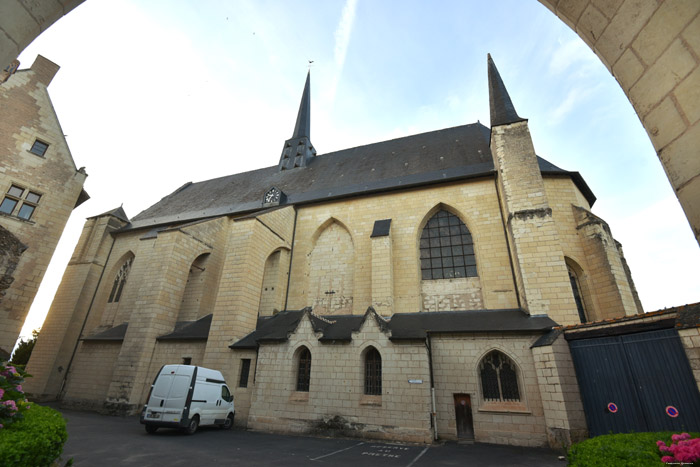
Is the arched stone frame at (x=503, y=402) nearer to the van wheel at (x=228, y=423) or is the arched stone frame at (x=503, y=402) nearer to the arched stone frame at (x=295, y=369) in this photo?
the arched stone frame at (x=295, y=369)

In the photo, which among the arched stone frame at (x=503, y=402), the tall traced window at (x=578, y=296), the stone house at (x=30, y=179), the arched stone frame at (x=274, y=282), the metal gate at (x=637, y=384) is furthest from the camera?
the arched stone frame at (x=274, y=282)

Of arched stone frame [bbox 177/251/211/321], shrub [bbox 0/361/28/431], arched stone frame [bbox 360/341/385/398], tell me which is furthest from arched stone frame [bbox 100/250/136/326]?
shrub [bbox 0/361/28/431]

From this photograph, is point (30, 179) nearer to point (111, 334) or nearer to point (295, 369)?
point (111, 334)

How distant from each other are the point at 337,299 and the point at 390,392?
435cm

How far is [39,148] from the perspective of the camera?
12000 mm

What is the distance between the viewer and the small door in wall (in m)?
7.87

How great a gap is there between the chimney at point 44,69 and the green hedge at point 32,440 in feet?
49.5

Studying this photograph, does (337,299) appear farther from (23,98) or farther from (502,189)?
(23,98)

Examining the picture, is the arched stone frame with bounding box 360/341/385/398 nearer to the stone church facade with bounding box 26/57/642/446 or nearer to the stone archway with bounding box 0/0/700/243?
the stone church facade with bounding box 26/57/642/446

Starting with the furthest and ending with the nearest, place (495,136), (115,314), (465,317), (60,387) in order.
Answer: (115,314), (60,387), (495,136), (465,317)

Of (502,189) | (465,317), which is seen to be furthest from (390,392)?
(502,189)

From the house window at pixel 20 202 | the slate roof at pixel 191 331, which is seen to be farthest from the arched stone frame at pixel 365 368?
the house window at pixel 20 202

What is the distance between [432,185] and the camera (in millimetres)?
12102

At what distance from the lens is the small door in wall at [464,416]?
310 inches
